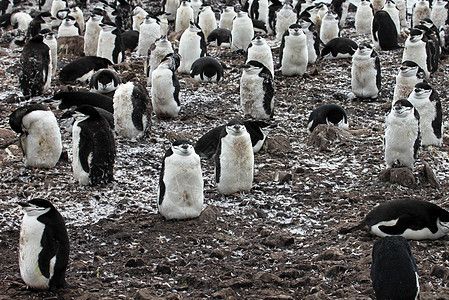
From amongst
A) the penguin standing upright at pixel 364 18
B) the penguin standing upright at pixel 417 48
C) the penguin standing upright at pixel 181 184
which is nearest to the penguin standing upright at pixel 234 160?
the penguin standing upright at pixel 181 184

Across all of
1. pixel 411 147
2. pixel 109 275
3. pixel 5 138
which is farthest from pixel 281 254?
pixel 5 138

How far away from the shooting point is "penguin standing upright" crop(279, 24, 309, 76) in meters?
12.3

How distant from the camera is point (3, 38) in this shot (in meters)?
17.4

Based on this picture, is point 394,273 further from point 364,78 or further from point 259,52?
point 259,52

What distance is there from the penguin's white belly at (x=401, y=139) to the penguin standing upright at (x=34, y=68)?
19.7 feet

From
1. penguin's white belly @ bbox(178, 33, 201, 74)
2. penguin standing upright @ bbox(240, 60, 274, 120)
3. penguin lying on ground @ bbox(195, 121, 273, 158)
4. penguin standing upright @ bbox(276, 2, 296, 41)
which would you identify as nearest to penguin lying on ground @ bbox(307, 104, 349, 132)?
penguin standing upright @ bbox(240, 60, 274, 120)

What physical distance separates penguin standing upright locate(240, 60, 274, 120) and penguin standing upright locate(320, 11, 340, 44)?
19.1 feet

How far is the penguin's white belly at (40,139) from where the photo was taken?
7773 millimetres

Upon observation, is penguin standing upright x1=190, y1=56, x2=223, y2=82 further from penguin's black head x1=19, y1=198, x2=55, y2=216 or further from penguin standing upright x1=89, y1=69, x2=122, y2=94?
penguin's black head x1=19, y1=198, x2=55, y2=216

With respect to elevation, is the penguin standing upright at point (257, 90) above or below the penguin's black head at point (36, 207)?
above

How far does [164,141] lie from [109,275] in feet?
12.3

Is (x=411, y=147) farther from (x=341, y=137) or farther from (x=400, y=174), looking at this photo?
(x=341, y=137)

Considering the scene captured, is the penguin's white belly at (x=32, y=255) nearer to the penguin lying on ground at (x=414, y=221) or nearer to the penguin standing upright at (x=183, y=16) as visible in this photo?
the penguin lying on ground at (x=414, y=221)

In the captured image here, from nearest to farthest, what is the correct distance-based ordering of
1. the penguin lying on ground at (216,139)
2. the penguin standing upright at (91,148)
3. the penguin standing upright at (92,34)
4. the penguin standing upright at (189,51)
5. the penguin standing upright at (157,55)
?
the penguin standing upright at (91,148) → the penguin lying on ground at (216,139) → the penguin standing upright at (157,55) → the penguin standing upright at (189,51) → the penguin standing upright at (92,34)
